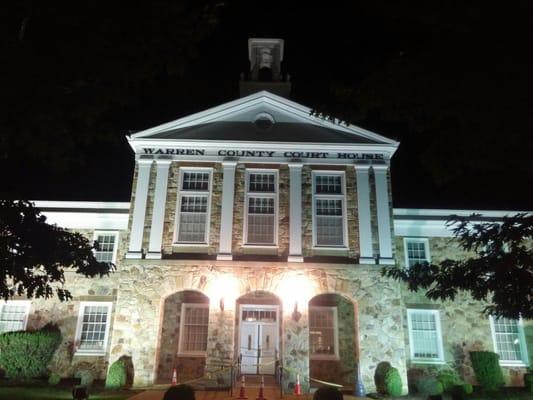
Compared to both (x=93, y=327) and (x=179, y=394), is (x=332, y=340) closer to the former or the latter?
(x=93, y=327)

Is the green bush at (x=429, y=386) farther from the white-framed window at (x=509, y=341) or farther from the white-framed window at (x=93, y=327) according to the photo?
the white-framed window at (x=93, y=327)

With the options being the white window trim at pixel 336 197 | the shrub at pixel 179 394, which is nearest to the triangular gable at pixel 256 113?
the white window trim at pixel 336 197

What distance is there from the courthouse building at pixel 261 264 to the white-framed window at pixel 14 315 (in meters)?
0.04

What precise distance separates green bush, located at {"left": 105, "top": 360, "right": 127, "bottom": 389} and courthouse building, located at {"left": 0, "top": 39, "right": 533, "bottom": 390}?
1.92 ft

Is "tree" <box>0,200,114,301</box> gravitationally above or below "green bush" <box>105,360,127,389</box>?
above

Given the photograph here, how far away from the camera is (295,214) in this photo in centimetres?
1842

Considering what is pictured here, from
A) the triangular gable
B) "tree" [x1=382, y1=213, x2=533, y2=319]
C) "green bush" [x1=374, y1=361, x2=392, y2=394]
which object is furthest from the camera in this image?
the triangular gable

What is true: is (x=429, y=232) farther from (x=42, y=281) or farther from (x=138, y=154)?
(x=42, y=281)

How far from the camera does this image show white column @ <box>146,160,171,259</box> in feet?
58.8

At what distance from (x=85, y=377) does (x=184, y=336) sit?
13.1ft

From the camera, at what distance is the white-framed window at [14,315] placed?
64.0 ft

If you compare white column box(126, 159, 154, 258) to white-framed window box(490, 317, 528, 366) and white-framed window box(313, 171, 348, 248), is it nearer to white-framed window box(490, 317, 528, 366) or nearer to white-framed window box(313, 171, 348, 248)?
white-framed window box(313, 171, 348, 248)

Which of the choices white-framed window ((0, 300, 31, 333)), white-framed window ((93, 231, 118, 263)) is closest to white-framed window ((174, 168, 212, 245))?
white-framed window ((93, 231, 118, 263))

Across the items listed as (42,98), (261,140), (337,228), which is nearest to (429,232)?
(337,228)
